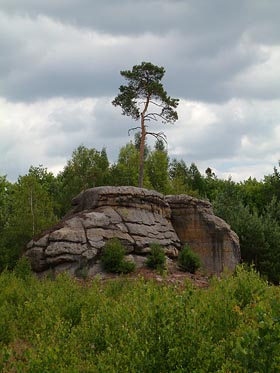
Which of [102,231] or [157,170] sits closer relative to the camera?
[102,231]

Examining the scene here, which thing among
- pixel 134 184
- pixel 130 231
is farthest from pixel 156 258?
pixel 134 184

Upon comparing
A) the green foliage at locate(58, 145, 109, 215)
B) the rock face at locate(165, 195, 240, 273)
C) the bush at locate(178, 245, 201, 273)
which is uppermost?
the green foliage at locate(58, 145, 109, 215)

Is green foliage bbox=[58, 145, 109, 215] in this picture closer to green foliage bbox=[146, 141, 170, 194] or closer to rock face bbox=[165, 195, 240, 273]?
green foliage bbox=[146, 141, 170, 194]

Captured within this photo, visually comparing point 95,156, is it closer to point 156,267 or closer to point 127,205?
point 127,205

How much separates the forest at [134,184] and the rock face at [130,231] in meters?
2.89

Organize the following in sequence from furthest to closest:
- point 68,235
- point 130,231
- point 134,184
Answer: point 134,184, point 130,231, point 68,235

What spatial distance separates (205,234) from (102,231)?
6.33 meters

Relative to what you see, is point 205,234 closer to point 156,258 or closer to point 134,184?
point 156,258

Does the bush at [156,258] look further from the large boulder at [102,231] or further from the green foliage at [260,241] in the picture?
the green foliage at [260,241]

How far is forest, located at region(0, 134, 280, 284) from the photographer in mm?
31844

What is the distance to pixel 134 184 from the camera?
188ft

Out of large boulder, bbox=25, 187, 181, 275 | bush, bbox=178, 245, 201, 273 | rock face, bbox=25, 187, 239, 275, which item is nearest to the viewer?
large boulder, bbox=25, 187, 181, 275

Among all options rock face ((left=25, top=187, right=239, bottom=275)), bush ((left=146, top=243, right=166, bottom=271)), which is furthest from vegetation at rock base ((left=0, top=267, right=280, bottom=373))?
rock face ((left=25, top=187, right=239, bottom=275))

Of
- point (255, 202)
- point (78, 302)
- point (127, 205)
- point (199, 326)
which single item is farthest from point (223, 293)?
point (255, 202)
